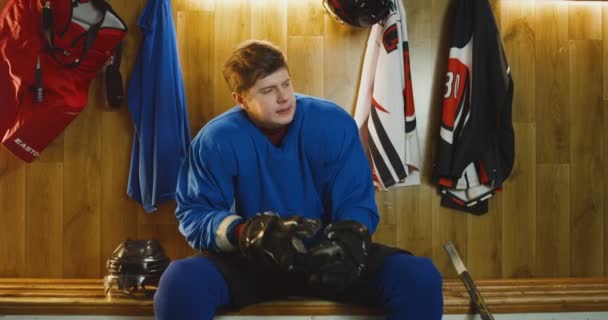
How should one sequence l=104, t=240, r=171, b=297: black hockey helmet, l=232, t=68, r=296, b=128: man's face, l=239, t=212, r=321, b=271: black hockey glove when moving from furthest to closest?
l=104, t=240, r=171, b=297: black hockey helmet, l=232, t=68, r=296, b=128: man's face, l=239, t=212, r=321, b=271: black hockey glove

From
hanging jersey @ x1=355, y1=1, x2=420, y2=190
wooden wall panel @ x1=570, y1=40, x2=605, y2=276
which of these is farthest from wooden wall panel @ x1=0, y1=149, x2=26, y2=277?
wooden wall panel @ x1=570, y1=40, x2=605, y2=276

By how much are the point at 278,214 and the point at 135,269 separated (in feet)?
1.87

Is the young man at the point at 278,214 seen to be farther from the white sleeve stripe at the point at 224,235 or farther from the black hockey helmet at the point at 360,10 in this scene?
the black hockey helmet at the point at 360,10

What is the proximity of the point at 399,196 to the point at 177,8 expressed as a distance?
1096mm

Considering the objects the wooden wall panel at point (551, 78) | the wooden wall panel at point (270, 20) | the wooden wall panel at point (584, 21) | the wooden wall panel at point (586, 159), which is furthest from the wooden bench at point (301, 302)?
the wooden wall panel at point (270, 20)

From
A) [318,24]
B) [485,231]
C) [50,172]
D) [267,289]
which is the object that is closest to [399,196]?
[485,231]

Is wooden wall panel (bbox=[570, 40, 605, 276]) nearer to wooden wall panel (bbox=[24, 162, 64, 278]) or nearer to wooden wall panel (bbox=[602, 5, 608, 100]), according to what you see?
wooden wall panel (bbox=[602, 5, 608, 100])

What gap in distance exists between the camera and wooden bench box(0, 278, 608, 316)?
6.49 feet

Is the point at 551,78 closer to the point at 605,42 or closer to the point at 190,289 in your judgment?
the point at 605,42

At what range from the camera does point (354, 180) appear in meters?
1.97

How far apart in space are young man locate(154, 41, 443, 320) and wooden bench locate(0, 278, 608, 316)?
5 cm

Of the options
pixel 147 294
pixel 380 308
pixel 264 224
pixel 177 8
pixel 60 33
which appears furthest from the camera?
pixel 177 8

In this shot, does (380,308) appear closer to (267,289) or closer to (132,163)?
(267,289)

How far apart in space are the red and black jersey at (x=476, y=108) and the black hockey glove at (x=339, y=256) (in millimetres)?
932
